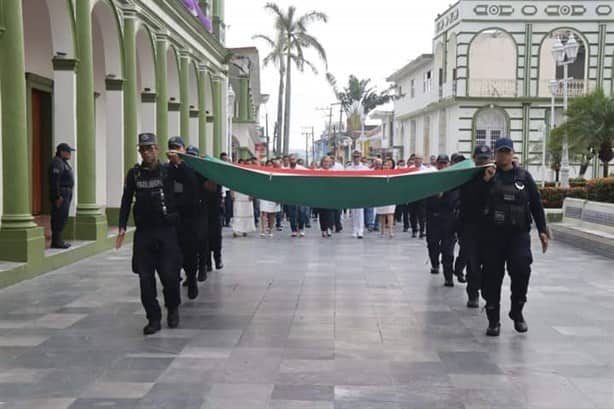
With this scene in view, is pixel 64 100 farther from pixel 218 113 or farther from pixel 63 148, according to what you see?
pixel 218 113

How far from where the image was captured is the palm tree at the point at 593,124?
73.3 feet

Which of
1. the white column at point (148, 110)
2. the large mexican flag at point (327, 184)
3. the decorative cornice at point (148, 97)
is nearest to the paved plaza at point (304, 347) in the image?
the large mexican flag at point (327, 184)

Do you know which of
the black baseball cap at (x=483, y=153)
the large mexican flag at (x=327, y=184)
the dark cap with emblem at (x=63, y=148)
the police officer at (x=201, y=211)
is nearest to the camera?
the black baseball cap at (x=483, y=153)

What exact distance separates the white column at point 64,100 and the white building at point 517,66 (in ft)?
101

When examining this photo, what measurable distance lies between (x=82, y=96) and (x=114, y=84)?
2083 mm

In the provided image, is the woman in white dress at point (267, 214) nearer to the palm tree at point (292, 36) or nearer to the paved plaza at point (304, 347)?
the paved plaza at point (304, 347)

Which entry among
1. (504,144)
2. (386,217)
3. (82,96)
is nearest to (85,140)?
(82,96)

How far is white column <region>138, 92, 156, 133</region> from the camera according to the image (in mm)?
17467

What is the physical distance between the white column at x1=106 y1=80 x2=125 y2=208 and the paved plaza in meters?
4.51

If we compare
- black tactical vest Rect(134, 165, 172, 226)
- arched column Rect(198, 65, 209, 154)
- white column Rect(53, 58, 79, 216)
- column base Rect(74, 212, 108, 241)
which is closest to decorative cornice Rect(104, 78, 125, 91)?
white column Rect(53, 58, 79, 216)

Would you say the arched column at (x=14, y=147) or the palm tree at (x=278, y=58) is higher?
the palm tree at (x=278, y=58)

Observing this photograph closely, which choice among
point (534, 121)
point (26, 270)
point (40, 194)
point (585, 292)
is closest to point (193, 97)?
point (40, 194)

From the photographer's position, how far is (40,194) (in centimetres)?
1647

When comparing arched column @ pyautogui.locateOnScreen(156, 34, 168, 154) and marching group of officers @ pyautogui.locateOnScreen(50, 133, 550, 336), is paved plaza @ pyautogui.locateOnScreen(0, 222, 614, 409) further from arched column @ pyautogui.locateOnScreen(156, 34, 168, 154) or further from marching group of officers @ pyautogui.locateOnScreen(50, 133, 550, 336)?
arched column @ pyautogui.locateOnScreen(156, 34, 168, 154)
